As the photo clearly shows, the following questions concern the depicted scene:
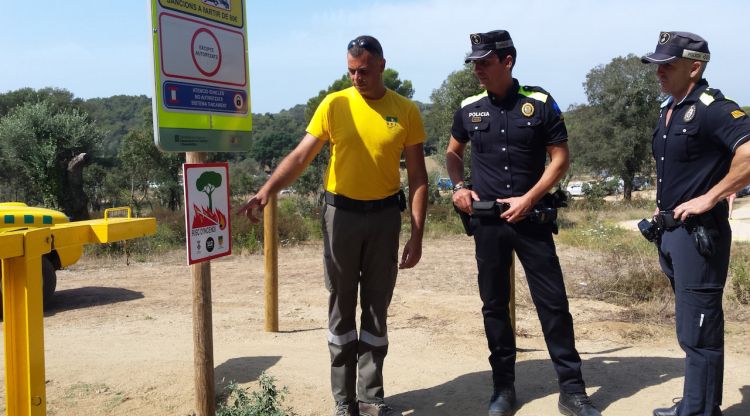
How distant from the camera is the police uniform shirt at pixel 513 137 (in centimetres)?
347

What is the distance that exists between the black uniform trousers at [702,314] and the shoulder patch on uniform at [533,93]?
98 centimetres

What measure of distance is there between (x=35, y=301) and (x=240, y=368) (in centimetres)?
216

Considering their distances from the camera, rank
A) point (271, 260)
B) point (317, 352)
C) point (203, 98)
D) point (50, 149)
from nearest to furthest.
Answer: point (203, 98) → point (317, 352) → point (271, 260) → point (50, 149)

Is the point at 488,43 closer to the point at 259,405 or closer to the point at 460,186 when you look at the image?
the point at 460,186

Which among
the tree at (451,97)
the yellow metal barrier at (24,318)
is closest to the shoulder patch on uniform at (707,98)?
the yellow metal barrier at (24,318)

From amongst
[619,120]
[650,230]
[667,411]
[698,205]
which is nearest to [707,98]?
[698,205]

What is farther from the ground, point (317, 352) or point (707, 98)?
point (707, 98)

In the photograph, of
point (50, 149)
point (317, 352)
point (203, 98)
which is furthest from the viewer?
point (50, 149)

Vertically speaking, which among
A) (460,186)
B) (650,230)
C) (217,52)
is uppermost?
(217,52)

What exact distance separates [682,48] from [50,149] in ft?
84.0

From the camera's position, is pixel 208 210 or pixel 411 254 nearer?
pixel 208 210

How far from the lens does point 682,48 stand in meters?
3.15

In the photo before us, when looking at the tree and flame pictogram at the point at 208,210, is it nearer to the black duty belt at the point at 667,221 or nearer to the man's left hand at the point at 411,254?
the man's left hand at the point at 411,254

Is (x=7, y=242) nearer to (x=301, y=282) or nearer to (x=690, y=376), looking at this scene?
(x=690, y=376)
